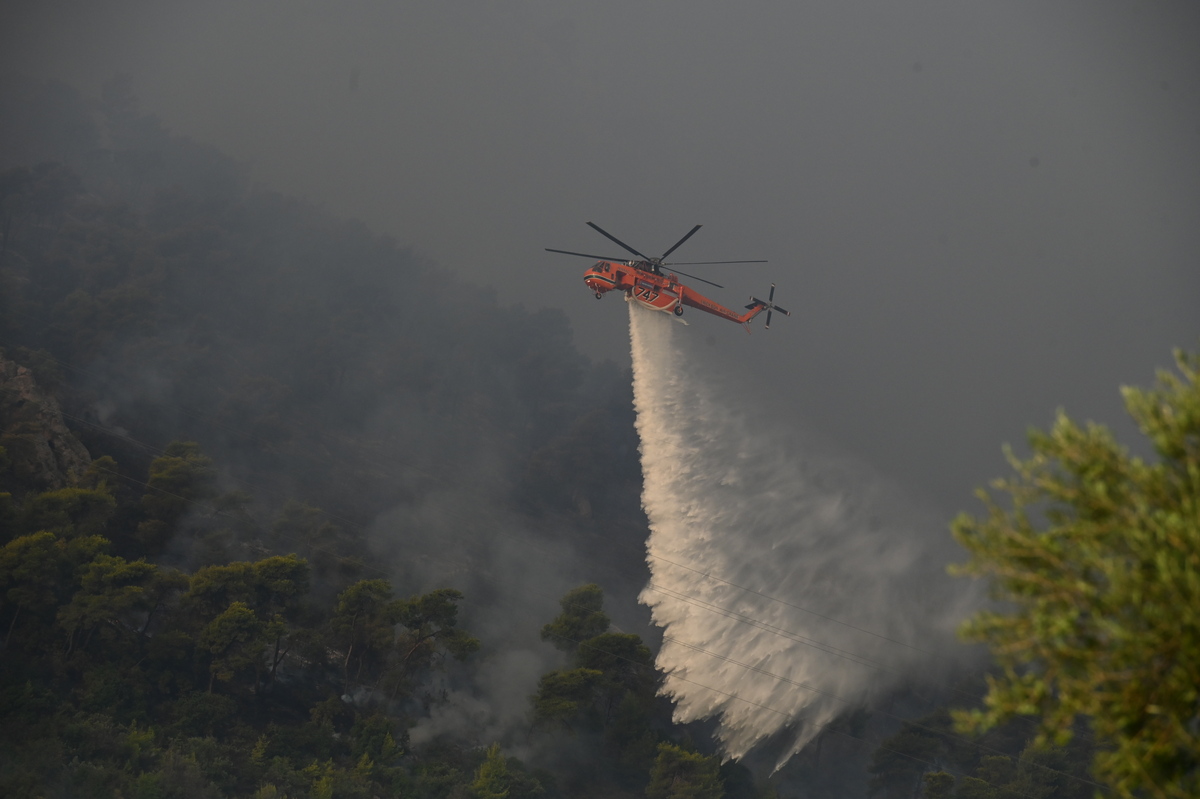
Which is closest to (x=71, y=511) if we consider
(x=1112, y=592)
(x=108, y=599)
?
(x=108, y=599)

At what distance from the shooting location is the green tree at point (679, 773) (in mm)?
69000

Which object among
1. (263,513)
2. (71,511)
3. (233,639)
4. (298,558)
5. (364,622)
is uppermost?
(263,513)

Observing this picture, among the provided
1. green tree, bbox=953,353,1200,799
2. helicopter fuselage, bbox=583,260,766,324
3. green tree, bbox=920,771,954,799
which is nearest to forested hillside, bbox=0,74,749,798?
green tree, bbox=920,771,954,799

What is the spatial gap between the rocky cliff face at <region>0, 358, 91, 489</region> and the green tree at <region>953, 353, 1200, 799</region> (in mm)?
88145

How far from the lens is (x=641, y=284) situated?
6812cm

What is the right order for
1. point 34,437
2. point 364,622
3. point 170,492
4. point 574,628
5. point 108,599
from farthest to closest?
1. point 170,492
2. point 34,437
3. point 574,628
4. point 364,622
5. point 108,599

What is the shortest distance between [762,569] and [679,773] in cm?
1708

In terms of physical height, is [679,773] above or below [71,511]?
below

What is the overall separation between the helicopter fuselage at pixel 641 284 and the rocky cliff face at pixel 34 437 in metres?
55.2

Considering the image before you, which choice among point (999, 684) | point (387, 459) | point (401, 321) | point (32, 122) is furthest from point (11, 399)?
point (32, 122)

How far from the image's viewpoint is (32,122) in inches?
7835

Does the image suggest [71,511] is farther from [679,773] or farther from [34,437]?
[679,773]

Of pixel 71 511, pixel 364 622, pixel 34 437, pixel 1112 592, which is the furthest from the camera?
pixel 34 437

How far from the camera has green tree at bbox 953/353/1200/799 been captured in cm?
1473
